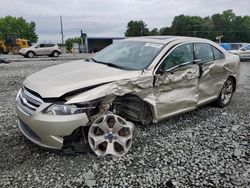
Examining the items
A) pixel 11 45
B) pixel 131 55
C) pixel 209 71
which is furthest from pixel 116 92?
pixel 11 45

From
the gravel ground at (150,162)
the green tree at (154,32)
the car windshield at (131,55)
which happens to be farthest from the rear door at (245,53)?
the green tree at (154,32)

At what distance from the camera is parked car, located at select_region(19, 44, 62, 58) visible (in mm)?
24219

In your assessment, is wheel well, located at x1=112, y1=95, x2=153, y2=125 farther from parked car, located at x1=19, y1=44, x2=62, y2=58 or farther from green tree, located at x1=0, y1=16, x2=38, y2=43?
green tree, located at x1=0, y1=16, x2=38, y2=43

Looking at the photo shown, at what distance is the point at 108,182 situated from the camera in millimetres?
2748

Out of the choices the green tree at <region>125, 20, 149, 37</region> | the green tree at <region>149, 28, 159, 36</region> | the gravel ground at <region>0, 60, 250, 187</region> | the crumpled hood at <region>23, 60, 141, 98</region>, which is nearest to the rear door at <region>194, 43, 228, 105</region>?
the gravel ground at <region>0, 60, 250, 187</region>

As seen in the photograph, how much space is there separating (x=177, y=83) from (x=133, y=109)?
0.94 metres

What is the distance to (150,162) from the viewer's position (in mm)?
3180

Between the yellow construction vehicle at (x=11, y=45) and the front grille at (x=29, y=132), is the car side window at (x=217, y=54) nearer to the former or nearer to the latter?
the front grille at (x=29, y=132)

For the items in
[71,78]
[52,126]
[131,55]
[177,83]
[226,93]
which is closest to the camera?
[52,126]

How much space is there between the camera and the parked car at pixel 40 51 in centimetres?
2422

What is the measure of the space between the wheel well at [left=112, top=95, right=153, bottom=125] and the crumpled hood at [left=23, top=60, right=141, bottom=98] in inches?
14.9

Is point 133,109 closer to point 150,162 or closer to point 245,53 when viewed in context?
point 150,162

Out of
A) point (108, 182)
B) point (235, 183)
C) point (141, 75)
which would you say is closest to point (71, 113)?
point (108, 182)

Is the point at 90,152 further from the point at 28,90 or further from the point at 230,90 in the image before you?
the point at 230,90
